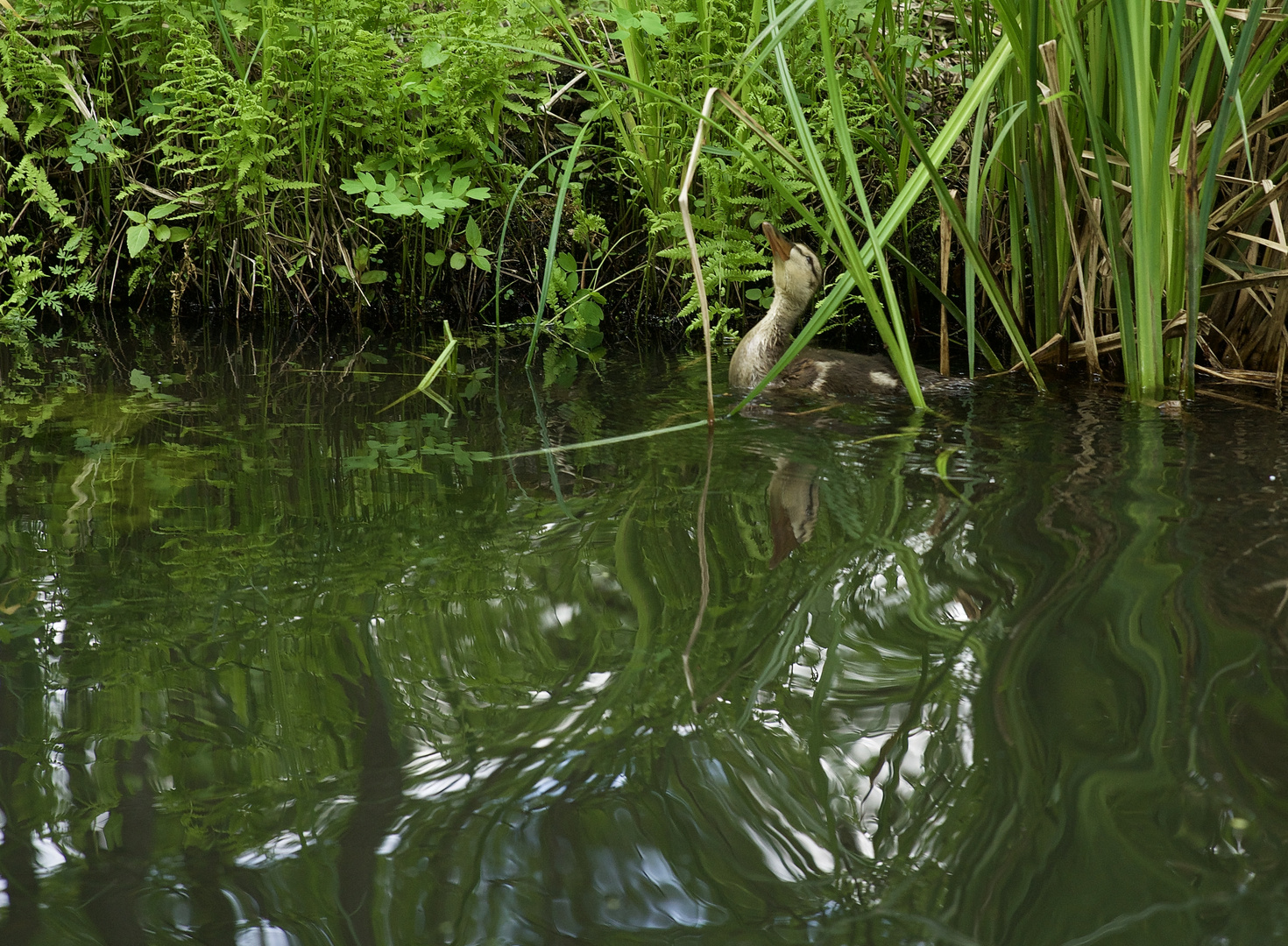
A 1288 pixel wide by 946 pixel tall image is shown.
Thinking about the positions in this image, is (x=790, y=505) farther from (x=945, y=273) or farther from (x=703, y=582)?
(x=945, y=273)

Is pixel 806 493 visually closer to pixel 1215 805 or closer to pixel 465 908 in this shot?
pixel 1215 805

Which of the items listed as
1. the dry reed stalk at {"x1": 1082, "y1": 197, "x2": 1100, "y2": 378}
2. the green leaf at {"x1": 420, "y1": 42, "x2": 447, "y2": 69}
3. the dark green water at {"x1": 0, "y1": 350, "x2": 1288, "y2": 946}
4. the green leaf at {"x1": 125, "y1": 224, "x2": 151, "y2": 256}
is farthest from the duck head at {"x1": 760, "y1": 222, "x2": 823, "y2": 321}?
the green leaf at {"x1": 125, "y1": 224, "x2": 151, "y2": 256}

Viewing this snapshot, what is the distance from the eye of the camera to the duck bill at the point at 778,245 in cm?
392

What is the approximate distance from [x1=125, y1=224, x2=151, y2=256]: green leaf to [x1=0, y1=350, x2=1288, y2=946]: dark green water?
250cm

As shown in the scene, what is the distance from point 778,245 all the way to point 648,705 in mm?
2900

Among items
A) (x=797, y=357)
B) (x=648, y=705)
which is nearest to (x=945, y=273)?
(x=797, y=357)

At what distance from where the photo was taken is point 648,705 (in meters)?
1.42

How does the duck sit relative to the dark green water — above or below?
above

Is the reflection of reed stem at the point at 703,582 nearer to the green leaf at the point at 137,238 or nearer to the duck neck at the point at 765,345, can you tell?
the duck neck at the point at 765,345

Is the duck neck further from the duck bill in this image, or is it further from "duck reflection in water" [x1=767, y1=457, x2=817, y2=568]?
"duck reflection in water" [x1=767, y1=457, x2=817, y2=568]

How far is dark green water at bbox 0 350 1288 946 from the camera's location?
106 centimetres

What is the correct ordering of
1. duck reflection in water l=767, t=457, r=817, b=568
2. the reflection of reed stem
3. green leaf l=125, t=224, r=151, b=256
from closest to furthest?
the reflection of reed stem < duck reflection in water l=767, t=457, r=817, b=568 < green leaf l=125, t=224, r=151, b=256

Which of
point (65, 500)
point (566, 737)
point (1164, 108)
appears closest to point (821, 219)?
point (1164, 108)

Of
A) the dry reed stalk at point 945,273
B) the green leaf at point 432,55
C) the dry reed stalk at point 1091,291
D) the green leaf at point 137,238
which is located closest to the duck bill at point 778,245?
the dry reed stalk at point 945,273
